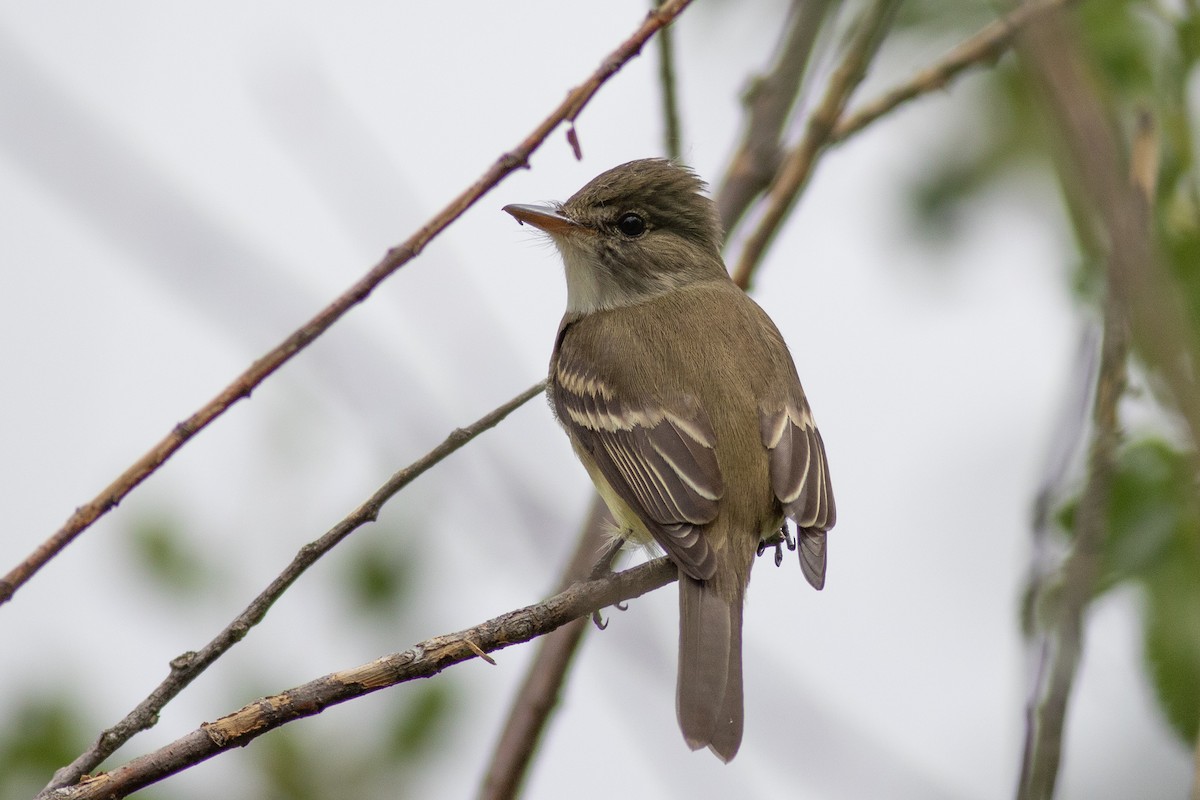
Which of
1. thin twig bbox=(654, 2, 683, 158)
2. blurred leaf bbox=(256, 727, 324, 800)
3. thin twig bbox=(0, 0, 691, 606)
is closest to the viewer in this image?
thin twig bbox=(0, 0, 691, 606)

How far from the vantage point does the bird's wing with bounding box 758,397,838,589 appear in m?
3.73

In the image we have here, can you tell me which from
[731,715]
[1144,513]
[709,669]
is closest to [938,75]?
[1144,513]

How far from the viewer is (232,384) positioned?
2.75 metres

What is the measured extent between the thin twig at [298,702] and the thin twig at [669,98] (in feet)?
6.14

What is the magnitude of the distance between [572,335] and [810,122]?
46.8 inches

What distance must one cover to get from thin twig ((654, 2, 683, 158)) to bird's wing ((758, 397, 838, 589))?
2.76 ft

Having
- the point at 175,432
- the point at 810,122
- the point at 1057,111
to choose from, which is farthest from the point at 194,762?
the point at 810,122

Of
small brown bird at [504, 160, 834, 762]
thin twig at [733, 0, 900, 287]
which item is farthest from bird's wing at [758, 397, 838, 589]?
thin twig at [733, 0, 900, 287]

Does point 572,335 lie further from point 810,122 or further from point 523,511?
point 523,511

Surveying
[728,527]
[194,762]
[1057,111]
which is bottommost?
[728,527]

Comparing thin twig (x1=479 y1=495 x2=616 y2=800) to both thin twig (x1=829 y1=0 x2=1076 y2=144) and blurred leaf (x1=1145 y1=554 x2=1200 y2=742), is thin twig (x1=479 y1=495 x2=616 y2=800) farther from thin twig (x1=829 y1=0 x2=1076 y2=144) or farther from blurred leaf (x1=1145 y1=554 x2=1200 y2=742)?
thin twig (x1=829 y1=0 x2=1076 y2=144)

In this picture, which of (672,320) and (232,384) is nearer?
(232,384)

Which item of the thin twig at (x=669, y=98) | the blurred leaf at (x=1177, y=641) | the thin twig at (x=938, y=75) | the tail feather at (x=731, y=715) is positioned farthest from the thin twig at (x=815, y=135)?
the blurred leaf at (x=1177, y=641)

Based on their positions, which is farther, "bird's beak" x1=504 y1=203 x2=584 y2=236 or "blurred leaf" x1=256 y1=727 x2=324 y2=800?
"bird's beak" x1=504 y1=203 x2=584 y2=236
